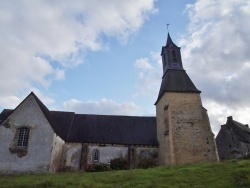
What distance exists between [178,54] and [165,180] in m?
22.1

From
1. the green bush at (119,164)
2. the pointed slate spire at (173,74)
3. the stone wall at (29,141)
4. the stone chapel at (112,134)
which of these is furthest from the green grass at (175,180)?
the pointed slate spire at (173,74)

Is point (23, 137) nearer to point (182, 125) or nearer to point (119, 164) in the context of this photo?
point (119, 164)

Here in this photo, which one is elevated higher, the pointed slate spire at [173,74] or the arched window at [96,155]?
the pointed slate spire at [173,74]

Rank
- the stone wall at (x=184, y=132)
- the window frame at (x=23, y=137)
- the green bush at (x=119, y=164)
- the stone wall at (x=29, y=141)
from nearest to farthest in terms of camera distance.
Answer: the stone wall at (x=29, y=141)
the green bush at (x=119, y=164)
the window frame at (x=23, y=137)
the stone wall at (x=184, y=132)

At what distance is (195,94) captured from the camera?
28703 millimetres

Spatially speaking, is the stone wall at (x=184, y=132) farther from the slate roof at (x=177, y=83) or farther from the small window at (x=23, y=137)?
the small window at (x=23, y=137)

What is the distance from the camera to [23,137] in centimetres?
2372

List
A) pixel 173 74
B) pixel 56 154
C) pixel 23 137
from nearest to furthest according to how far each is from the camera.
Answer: pixel 23 137 → pixel 56 154 → pixel 173 74

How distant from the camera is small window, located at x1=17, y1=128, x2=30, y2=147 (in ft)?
77.3

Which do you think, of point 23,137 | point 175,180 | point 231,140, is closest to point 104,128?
point 23,137

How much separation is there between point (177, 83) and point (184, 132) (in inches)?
246

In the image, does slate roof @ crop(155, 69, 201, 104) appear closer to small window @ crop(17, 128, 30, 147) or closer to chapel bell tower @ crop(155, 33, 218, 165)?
chapel bell tower @ crop(155, 33, 218, 165)

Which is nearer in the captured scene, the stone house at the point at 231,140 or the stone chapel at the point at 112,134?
the stone chapel at the point at 112,134

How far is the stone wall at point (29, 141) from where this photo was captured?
73.9ft
